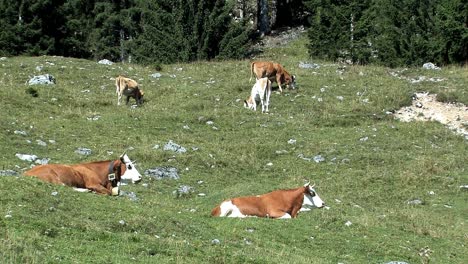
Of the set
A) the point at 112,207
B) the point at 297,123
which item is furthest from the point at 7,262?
the point at 297,123

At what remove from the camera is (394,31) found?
43500mm

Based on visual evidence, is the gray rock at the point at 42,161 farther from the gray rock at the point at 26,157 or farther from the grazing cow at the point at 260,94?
the grazing cow at the point at 260,94

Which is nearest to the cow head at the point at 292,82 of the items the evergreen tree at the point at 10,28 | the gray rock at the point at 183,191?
the gray rock at the point at 183,191

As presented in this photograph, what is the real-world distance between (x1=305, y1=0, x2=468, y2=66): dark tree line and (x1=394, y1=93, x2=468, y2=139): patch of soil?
13.8 meters

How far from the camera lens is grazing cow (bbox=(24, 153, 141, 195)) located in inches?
588

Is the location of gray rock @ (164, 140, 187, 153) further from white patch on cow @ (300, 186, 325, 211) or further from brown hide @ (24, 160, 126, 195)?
white patch on cow @ (300, 186, 325, 211)

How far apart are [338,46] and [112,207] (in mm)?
35316

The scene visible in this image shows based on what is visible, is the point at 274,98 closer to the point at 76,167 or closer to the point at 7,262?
the point at 76,167

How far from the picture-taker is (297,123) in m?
26.8

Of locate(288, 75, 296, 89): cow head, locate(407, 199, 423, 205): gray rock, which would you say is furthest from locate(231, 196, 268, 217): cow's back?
locate(288, 75, 296, 89): cow head

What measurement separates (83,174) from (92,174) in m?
0.29

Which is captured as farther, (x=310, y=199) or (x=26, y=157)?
(x=26, y=157)

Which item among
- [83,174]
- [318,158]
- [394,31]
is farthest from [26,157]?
[394,31]

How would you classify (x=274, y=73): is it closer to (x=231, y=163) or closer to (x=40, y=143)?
(x=231, y=163)
